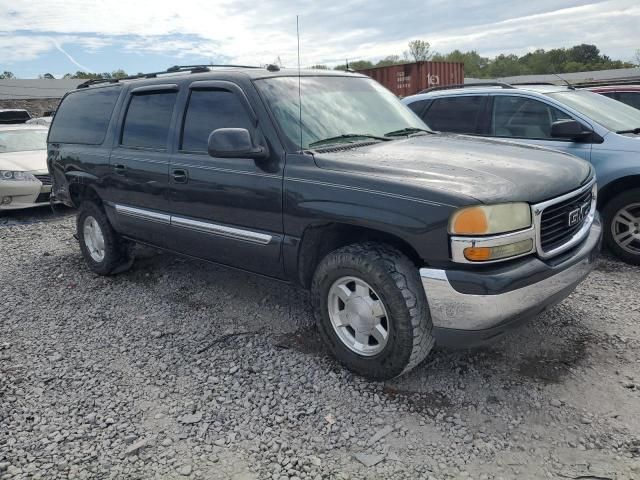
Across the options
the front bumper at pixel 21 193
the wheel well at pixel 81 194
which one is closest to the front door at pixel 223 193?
the wheel well at pixel 81 194

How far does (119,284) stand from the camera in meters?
5.27

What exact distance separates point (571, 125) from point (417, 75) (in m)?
11.7

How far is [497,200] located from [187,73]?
9.47 feet

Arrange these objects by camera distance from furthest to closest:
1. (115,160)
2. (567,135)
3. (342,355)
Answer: (567,135)
(115,160)
(342,355)

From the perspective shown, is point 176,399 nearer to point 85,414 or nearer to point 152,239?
point 85,414

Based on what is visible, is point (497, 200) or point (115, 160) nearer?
point (497, 200)

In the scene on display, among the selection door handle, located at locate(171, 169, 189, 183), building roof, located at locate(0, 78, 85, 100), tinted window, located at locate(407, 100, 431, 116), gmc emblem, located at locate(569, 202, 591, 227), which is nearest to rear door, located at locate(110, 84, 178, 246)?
door handle, located at locate(171, 169, 189, 183)

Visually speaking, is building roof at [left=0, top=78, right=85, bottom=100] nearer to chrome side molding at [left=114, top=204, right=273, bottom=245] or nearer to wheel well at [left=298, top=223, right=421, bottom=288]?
chrome side molding at [left=114, top=204, right=273, bottom=245]

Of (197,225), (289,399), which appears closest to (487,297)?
(289,399)

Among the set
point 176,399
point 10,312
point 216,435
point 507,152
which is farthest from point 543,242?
point 10,312

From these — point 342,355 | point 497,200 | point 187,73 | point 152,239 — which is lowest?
point 342,355

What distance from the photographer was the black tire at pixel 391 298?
114 inches

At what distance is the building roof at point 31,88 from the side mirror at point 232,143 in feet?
98.6

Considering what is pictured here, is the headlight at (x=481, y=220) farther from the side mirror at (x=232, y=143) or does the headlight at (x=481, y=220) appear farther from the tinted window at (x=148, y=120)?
the tinted window at (x=148, y=120)
